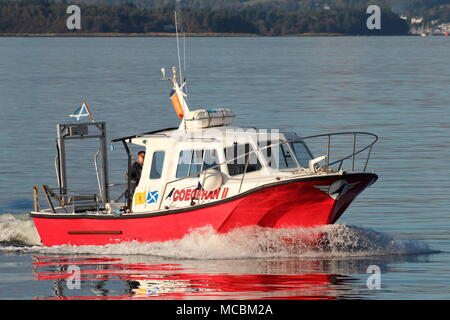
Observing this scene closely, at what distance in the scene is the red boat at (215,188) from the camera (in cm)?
2000

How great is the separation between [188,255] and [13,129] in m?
27.4

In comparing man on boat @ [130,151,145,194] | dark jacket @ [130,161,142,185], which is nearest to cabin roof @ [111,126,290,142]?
man on boat @ [130,151,145,194]

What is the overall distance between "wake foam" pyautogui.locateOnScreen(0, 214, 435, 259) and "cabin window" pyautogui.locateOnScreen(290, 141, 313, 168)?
1448mm

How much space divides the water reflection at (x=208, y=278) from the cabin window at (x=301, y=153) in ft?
6.67

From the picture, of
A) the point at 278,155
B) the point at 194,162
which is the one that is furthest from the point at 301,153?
the point at 194,162

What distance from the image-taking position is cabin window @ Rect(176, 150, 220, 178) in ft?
68.4

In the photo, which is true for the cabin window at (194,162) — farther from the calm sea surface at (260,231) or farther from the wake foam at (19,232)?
the wake foam at (19,232)

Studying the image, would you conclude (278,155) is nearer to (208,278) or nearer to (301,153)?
(301,153)

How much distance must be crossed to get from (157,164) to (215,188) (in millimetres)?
1746

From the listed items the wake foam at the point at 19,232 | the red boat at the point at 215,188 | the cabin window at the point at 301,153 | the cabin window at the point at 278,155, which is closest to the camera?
the red boat at the point at 215,188

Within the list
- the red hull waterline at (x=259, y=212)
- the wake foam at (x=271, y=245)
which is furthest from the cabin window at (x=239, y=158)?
the wake foam at (x=271, y=245)

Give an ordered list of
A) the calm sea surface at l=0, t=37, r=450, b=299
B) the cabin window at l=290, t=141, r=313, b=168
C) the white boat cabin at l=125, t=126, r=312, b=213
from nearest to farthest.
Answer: the calm sea surface at l=0, t=37, r=450, b=299 → the white boat cabin at l=125, t=126, r=312, b=213 → the cabin window at l=290, t=141, r=313, b=168

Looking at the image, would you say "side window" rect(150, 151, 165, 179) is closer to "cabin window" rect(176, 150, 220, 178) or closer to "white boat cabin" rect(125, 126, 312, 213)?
"white boat cabin" rect(125, 126, 312, 213)
